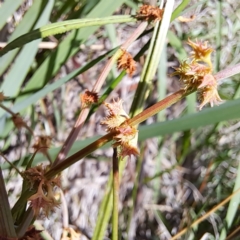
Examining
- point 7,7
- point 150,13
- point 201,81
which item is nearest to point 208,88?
point 201,81

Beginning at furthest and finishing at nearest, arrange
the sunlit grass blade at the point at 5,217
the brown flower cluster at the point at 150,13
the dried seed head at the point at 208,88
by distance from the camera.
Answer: the brown flower cluster at the point at 150,13 → the sunlit grass blade at the point at 5,217 → the dried seed head at the point at 208,88

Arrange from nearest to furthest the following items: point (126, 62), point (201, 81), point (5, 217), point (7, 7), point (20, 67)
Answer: point (201, 81)
point (5, 217)
point (126, 62)
point (7, 7)
point (20, 67)

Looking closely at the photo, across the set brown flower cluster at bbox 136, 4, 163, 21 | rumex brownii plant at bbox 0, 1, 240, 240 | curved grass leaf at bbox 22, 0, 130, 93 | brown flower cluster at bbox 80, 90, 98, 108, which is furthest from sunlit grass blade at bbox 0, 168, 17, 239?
curved grass leaf at bbox 22, 0, 130, 93

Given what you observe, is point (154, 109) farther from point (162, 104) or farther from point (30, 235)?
point (30, 235)

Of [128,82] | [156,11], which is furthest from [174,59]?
[156,11]

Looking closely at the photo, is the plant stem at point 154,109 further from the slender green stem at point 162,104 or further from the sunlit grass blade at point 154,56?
the sunlit grass blade at point 154,56

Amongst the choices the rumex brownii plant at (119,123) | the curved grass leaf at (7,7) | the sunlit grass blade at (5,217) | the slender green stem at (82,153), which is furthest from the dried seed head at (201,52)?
the curved grass leaf at (7,7)
